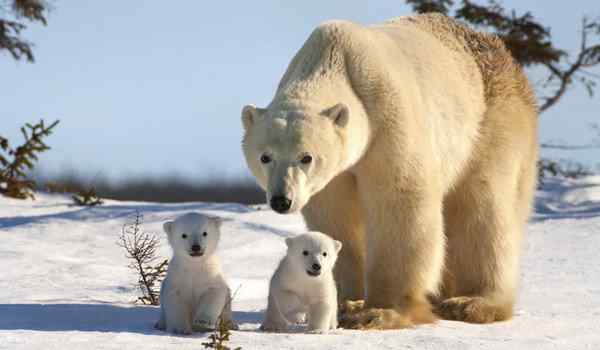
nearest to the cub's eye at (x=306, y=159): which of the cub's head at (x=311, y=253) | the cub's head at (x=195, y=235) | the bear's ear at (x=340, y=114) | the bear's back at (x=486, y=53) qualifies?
the bear's ear at (x=340, y=114)

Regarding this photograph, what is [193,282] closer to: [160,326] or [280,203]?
[160,326]

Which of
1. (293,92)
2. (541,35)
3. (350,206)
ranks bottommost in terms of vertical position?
(350,206)

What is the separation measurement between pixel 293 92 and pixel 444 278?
2213 mm

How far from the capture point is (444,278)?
6.77 m

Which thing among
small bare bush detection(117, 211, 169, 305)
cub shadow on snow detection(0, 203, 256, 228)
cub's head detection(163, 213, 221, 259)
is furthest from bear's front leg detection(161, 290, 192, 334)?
cub shadow on snow detection(0, 203, 256, 228)

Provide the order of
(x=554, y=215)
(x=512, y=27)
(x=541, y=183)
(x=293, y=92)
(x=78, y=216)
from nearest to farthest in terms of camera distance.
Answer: (x=293, y=92) → (x=78, y=216) → (x=554, y=215) → (x=541, y=183) → (x=512, y=27)

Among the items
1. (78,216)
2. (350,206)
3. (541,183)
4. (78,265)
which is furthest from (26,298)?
(541,183)

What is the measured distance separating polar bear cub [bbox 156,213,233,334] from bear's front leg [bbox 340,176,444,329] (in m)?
0.97

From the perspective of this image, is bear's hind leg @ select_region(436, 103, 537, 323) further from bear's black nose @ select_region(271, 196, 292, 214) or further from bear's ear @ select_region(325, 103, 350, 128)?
bear's black nose @ select_region(271, 196, 292, 214)

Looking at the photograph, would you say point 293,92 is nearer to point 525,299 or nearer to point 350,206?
point 350,206

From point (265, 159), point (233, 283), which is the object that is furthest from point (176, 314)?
point (233, 283)

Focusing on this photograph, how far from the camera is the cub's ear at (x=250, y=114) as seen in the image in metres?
5.14

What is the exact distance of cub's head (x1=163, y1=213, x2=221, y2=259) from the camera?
4.76 meters

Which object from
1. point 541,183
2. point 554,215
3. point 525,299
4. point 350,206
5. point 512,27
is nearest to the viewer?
point 350,206
